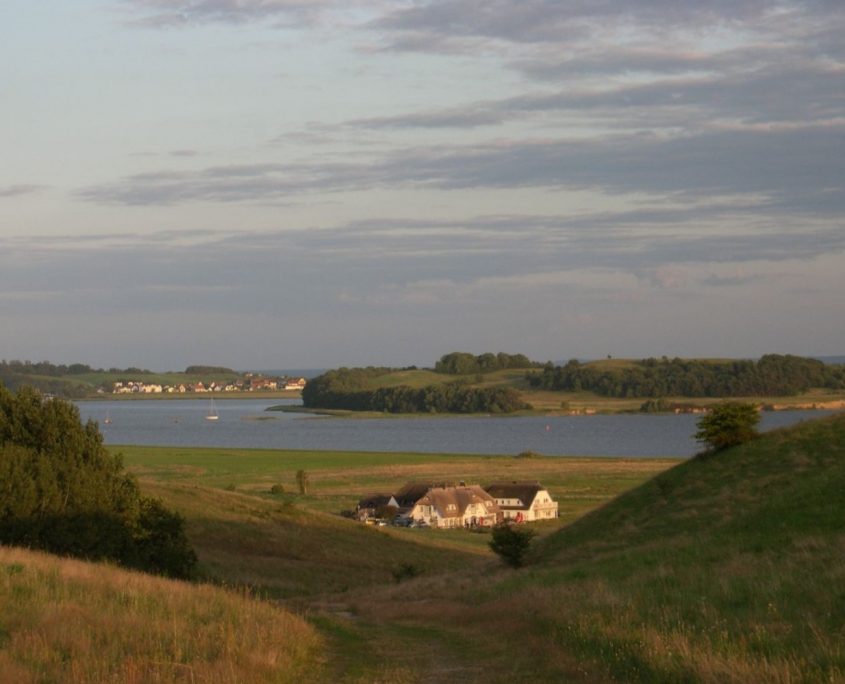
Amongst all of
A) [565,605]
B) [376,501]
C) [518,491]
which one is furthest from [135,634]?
[518,491]

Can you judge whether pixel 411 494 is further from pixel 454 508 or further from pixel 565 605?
pixel 565 605

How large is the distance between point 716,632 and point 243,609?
634 centimetres

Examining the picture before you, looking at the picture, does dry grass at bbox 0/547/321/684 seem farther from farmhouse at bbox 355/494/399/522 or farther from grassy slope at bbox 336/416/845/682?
farmhouse at bbox 355/494/399/522

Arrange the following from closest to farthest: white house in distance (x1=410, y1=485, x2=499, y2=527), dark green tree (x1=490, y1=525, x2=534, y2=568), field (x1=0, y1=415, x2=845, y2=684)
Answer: field (x1=0, y1=415, x2=845, y2=684) < dark green tree (x1=490, y1=525, x2=534, y2=568) < white house in distance (x1=410, y1=485, x2=499, y2=527)

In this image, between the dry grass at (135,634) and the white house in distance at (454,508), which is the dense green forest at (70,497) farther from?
the white house in distance at (454,508)

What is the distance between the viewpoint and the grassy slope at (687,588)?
1139cm

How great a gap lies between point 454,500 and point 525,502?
4.93 m

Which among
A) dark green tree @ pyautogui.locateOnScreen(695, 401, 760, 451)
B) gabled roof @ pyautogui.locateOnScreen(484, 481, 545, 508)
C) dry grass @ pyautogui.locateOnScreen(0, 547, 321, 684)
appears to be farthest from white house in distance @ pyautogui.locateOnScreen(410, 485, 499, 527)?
dry grass @ pyautogui.locateOnScreen(0, 547, 321, 684)

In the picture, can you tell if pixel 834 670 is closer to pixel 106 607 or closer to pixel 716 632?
pixel 716 632

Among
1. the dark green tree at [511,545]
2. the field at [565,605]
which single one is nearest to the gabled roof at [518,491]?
the field at [565,605]

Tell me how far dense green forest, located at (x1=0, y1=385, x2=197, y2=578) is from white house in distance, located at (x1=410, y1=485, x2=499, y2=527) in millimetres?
46320

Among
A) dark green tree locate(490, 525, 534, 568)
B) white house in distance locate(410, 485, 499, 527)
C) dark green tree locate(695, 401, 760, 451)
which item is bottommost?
white house in distance locate(410, 485, 499, 527)

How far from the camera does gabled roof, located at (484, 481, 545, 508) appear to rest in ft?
265

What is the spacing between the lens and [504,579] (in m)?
29.2
